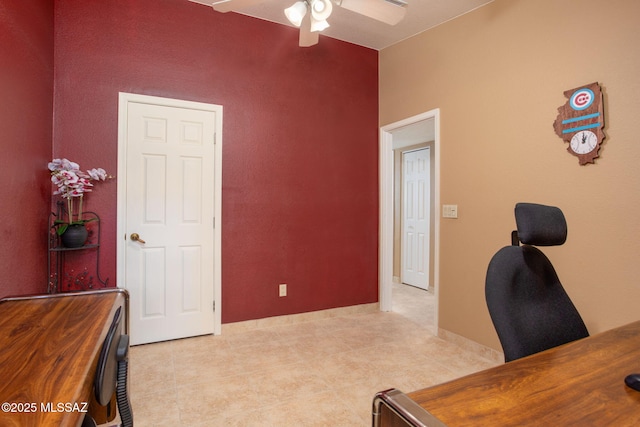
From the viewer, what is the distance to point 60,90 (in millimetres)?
2607

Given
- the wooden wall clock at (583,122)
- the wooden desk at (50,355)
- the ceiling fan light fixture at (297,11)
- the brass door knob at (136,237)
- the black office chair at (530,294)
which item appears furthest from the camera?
the brass door knob at (136,237)

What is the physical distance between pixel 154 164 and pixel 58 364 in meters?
2.24

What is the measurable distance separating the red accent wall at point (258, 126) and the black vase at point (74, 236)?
26 centimetres

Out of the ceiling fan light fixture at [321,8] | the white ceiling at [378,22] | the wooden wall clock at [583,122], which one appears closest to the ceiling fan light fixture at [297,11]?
the ceiling fan light fixture at [321,8]

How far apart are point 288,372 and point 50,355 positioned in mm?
1723

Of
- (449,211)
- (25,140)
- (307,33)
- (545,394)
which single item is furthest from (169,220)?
(545,394)

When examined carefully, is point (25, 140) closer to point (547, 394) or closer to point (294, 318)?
point (294, 318)

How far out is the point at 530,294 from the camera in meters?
1.31

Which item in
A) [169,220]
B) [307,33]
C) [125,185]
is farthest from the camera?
[169,220]

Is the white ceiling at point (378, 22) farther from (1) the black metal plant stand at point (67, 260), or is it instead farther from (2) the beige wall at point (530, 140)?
(1) the black metal plant stand at point (67, 260)

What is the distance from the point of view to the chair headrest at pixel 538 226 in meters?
1.24

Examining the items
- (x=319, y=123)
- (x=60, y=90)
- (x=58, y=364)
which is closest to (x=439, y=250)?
(x=319, y=123)

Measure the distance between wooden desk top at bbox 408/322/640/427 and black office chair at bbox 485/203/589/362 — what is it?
14 centimetres

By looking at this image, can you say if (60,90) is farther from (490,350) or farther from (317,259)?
(490,350)
